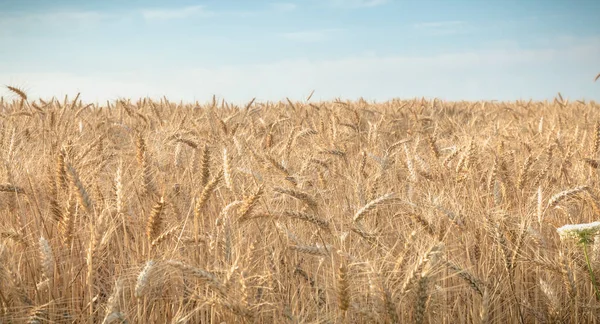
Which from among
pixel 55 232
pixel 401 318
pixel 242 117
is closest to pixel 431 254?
pixel 401 318

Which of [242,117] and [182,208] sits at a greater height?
[242,117]

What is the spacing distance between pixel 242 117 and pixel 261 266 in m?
4.76

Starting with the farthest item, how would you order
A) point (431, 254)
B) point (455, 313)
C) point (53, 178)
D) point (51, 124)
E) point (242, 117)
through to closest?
point (242, 117) < point (51, 124) < point (53, 178) < point (455, 313) < point (431, 254)

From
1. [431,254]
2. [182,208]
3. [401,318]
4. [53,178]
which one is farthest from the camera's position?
[182,208]

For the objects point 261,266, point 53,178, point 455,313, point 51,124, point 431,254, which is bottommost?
point 455,313

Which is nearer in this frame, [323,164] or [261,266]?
[261,266]

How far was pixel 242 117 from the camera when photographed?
6637 millimetres

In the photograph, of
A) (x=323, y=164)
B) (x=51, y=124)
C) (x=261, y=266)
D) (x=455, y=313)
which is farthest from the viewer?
(x=51, y=124)

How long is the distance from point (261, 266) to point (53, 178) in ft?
3.19

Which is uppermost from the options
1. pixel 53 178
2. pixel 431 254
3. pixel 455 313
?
pixel 53 178

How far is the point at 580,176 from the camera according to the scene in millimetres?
3129

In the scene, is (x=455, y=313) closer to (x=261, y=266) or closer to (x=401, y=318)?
(x=401, y=318)

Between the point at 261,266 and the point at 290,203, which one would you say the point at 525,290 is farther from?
the point at 290,203

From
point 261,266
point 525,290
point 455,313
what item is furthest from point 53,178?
point 525,290
